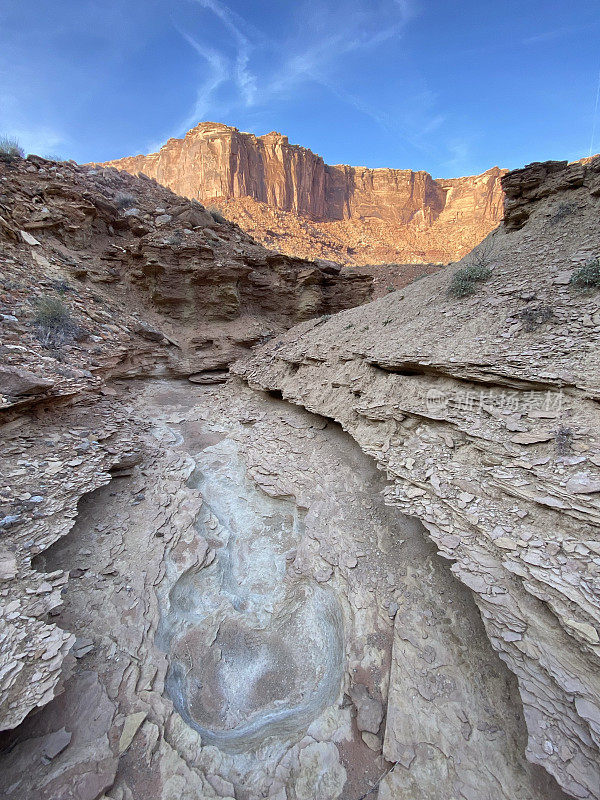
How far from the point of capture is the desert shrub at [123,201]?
12547 millimetres

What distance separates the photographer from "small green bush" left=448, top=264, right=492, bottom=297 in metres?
6.84

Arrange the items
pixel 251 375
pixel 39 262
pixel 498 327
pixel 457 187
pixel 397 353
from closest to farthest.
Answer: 1. pixel 498 327
2. pixel 397 353
3. pixel 39 262
4. pixel 251 375
5. pixel 457 187

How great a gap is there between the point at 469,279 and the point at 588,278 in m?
2.37

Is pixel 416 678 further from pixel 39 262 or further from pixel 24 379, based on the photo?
pixel 39 262

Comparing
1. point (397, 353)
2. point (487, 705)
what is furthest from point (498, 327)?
point (487, 705)

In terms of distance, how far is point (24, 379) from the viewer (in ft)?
17.9

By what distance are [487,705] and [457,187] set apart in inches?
2364

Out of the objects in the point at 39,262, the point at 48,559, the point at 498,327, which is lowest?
the point at 48,559

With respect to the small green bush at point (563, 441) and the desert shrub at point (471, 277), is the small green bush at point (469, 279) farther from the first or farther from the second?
the small green bush at point (563, 441)

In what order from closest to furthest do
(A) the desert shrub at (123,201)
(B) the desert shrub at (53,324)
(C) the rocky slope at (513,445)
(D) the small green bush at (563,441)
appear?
(C) the rocky slope at (513,445) → (D) the small green bush at (563,441) → (B) the desert shrub at (53,324) → (A) the desert shrub at (123,201)

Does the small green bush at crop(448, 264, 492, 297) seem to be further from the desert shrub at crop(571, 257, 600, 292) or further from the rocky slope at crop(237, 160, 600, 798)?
the desert shrub at crop(571, 257, 600, 292)

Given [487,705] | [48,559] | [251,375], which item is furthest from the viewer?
[251,375]

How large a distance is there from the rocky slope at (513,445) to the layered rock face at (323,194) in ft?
95.2

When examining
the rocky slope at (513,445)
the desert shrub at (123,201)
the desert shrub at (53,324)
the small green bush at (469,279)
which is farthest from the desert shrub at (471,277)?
the desert shrub at (123,201)
